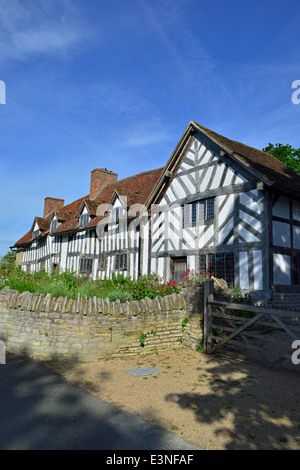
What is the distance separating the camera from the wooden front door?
14852 millimetres

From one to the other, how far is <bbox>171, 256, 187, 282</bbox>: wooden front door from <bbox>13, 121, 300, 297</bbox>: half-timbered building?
0.16ft

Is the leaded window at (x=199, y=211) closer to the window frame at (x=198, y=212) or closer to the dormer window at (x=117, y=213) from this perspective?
the window frame at (x=198, y=212)

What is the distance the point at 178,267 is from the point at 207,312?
7.42 meters

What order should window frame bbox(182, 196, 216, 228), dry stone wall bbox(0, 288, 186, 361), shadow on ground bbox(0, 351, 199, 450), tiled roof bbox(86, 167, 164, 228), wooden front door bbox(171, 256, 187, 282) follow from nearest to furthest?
1. shadow on ground bbox(0, 351, 199, 450)
2. dry stone wall bbox(0, 288, 186, 361)
3. window frame bbox(182, 196, 216, 228)
4. wooden front door bbox(171, 256, 187, 282)
5. tiled roof bbox(86, 167, 164, 228)

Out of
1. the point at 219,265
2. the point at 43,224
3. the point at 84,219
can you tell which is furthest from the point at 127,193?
the point at 43,224

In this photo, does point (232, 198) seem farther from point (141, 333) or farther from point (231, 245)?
point (141, 333)

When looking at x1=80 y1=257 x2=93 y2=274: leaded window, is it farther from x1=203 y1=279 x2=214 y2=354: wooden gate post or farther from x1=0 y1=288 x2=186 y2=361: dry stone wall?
x1=203 y1=279 x2=214 y2=354: wooden gate post

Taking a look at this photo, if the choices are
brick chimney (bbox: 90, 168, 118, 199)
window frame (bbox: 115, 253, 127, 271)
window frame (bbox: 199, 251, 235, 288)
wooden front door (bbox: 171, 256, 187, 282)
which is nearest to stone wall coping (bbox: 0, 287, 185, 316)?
window frame (bbox: 199, 251, 235, 288)

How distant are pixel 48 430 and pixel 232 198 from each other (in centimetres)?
1068

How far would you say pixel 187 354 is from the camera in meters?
7.53

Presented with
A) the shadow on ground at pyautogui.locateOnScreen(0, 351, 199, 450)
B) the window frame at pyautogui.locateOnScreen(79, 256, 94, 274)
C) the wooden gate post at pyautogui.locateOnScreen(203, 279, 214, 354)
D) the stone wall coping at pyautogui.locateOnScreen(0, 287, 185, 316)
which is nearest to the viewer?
the shadow on ground at pyautogui.locateOnScreen(0, 351, 199, 450)

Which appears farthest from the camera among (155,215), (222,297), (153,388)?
(155,215)

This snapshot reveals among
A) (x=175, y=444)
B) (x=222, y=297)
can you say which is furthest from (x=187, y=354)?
(x=175, y=444)

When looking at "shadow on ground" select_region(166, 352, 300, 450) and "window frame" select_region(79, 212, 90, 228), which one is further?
"window frame" select_region(79, 212, 90, 228)
